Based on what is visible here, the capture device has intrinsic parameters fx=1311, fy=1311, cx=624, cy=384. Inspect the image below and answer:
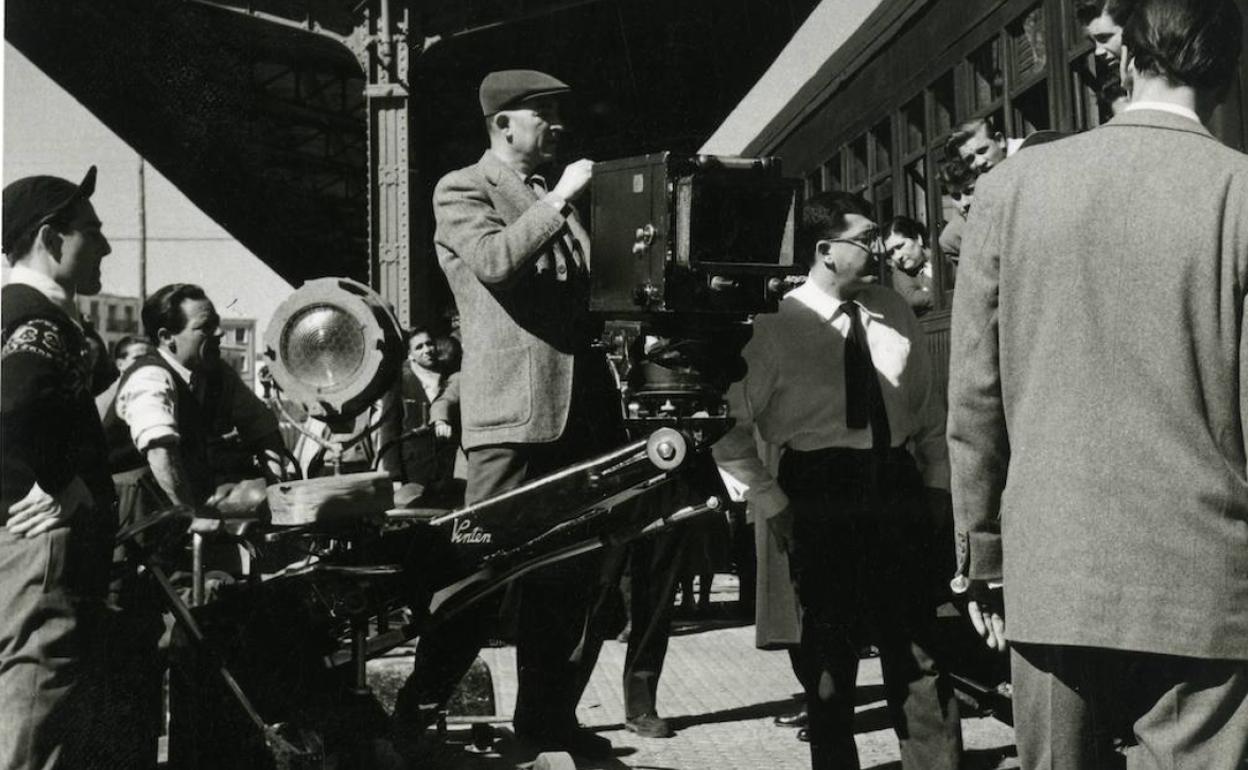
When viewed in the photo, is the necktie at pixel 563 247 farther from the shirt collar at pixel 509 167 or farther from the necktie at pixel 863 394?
the necktie at pixel 863 394

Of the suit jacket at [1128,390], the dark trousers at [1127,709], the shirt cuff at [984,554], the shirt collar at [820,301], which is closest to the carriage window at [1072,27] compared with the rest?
the shirt collar at [820,301]

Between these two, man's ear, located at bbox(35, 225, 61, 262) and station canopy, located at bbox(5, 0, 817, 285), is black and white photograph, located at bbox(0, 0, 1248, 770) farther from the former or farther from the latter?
station canopy, located at bbox(5, 0, 817, 285)

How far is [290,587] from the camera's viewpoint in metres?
3.15

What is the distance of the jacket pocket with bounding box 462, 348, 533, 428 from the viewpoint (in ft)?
11.1

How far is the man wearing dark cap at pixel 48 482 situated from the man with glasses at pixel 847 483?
5.13 feet

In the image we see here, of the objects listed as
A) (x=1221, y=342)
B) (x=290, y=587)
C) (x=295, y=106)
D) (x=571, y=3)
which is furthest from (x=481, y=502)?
(x=295, y=106)

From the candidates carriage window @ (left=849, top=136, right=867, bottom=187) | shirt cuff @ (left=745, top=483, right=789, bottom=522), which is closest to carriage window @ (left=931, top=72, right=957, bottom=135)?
carriage window @ (left=849, top=136, right=867, bottom=187)

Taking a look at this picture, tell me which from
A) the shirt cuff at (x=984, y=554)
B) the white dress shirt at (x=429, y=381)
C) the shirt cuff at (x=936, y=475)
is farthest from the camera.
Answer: the white dress shirt at (x=429, y=381)

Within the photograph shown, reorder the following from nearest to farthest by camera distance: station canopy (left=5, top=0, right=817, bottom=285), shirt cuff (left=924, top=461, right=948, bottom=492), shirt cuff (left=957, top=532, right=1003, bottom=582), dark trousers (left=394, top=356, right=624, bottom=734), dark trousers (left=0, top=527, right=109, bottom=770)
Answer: shirt cuff (left=957, top=532, right=1003, bottom=582) < dark trousers (left=0, top=527, right=109, bottom=770) < dark trousers (left=394, top=356, right=624, bottom=734) < shirt cuff (left=924, top=461, right=948, bottom=492) < station canopy (left=5, top=0, right=817, bottom=285)

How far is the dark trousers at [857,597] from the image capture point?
3375 mm

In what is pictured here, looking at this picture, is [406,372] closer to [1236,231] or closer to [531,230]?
[531,230]

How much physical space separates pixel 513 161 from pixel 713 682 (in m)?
2.80

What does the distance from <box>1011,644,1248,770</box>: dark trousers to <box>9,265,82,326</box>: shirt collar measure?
6.79ft

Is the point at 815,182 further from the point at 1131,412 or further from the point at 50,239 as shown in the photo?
the point at 1131,412
